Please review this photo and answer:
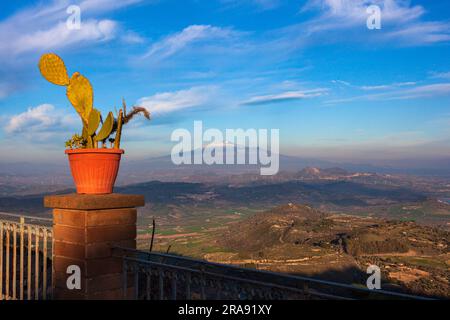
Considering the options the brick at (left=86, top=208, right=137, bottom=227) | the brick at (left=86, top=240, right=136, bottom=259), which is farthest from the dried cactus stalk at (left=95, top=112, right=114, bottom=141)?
the brick at (left=86, top=240, right=136, bottom=259)

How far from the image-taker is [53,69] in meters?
5.60

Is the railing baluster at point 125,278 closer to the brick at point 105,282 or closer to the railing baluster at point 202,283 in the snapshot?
the brick at point 105,282

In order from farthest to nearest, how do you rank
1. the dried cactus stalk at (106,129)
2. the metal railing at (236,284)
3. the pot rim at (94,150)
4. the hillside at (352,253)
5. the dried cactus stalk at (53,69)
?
1. the hillside at (352,253)
2. the dried cactus stalk at (53,69)
3. the dried cactus stalk at (106,129)
4. the pot rim at (94,150)
5. the metal railing at (236,284)

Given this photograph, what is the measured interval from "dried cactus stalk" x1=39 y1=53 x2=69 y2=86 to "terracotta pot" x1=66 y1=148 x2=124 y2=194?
3.38ft

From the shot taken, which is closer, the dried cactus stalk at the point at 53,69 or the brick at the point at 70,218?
the brick at the point at 70,218

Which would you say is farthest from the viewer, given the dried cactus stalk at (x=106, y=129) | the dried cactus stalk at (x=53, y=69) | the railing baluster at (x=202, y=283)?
the dried cactus stalk at (x=53, y=69)

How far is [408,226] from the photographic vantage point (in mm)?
70875

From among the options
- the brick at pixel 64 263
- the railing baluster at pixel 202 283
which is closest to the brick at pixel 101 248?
the brick at pixel 64 263

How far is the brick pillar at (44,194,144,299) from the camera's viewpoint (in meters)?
4.84

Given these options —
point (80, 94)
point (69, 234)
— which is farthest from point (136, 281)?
point (80, 94)

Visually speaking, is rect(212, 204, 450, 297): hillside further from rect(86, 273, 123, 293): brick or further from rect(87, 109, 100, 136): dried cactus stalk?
rect(87, 109, 100, 136): dried cactus stalk

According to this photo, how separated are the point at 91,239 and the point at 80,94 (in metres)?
2.03

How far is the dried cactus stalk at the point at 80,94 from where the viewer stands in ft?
18.3
